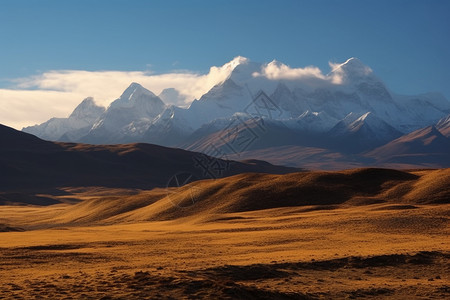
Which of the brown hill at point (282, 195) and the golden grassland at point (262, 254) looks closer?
the golden grassland at point (262, 254)

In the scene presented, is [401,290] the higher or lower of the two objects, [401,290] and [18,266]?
the lower

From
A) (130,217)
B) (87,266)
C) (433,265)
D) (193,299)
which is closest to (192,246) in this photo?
(87,266)

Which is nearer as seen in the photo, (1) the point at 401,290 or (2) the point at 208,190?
(1) the point at 401,290

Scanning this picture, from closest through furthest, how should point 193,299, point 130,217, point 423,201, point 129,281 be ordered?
point 193,299, point 129,281, point 423,201, point 130,217

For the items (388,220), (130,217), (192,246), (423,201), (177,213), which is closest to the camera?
(192,246)

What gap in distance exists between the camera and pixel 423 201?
271 feet

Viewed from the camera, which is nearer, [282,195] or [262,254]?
[262,254]

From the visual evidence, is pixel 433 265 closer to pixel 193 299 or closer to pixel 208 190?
pixel 193 299

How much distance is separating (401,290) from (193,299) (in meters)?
11.2

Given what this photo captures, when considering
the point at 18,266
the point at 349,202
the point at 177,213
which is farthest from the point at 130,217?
the point at 18,266

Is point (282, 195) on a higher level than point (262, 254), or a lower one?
higher

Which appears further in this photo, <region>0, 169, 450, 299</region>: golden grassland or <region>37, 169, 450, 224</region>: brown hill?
<region>37, 169, 450, 224</region>: brown hill

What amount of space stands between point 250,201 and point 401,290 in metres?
61.4

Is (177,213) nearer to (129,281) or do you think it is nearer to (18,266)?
(18,266)
